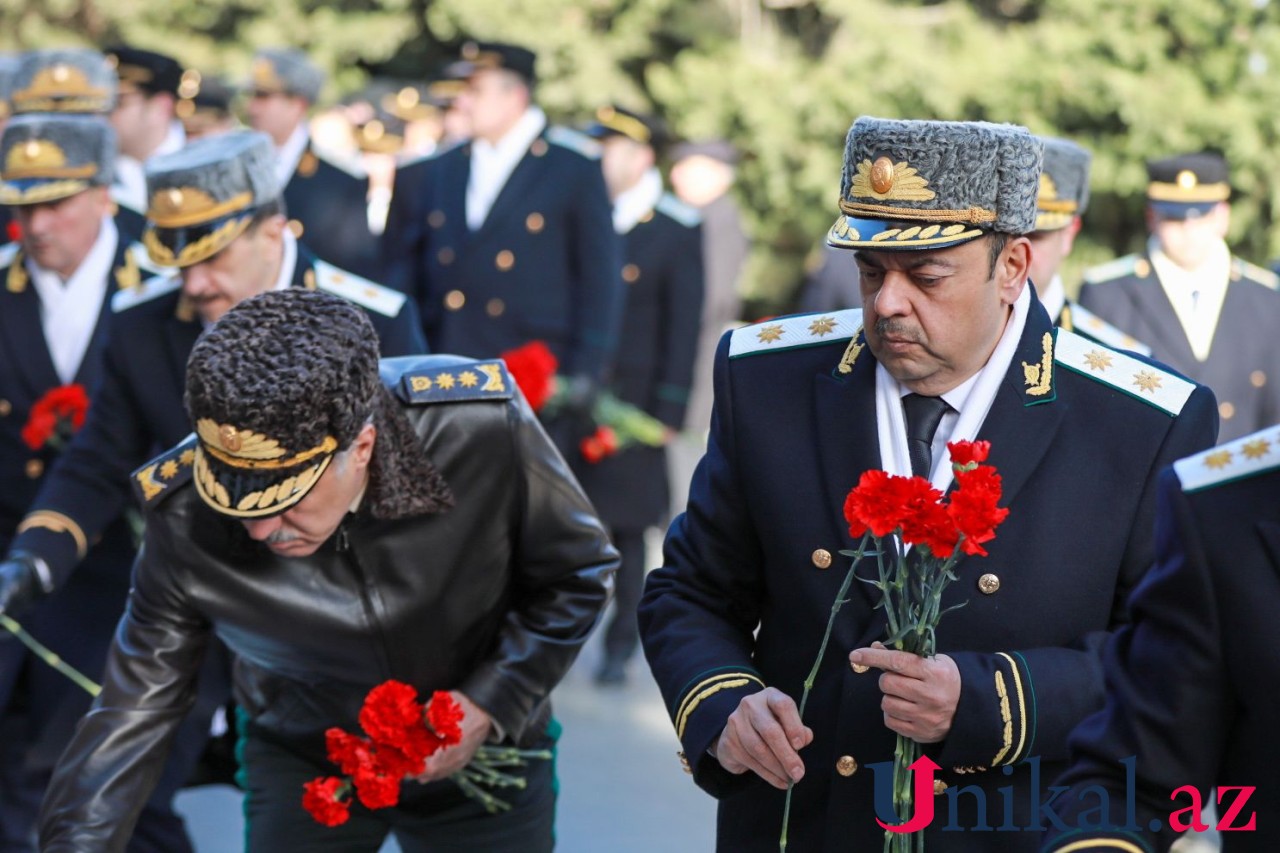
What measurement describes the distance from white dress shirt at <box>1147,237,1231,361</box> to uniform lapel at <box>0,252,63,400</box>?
374 cm

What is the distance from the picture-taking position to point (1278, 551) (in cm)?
238

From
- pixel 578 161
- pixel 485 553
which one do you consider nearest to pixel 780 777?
pixel 485 553

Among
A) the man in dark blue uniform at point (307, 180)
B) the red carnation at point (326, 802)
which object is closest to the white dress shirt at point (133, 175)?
the man in dark blue uniform at point (307, 180)

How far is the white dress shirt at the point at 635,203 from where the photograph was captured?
9.11 meters

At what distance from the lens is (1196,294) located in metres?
7.07

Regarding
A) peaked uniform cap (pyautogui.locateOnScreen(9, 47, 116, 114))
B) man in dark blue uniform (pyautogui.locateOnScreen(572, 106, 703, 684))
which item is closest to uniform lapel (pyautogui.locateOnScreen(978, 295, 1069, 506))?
man in dark blue uniform (pyautogui.locateOnScreen(572, 106, 703, 684))

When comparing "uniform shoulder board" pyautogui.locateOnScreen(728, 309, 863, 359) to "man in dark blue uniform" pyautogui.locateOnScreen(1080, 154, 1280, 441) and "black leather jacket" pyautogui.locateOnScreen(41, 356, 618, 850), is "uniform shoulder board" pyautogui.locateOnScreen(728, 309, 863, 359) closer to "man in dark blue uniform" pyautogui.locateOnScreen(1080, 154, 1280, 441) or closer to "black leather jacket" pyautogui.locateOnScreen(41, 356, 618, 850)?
"black leather jacket" pyautogui.locateOnScreen(41, 356, 618, 850)

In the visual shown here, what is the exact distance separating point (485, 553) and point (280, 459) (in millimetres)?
636

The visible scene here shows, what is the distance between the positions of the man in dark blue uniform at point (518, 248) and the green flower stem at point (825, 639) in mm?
4716

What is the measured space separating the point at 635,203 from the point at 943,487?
6.41 meters

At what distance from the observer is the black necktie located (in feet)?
9.78

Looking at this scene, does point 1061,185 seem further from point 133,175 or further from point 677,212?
point 133,175

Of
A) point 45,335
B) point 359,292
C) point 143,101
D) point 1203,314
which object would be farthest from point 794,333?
point 143,101

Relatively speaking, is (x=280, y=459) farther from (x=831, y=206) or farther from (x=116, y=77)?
(x=831, y=206)
